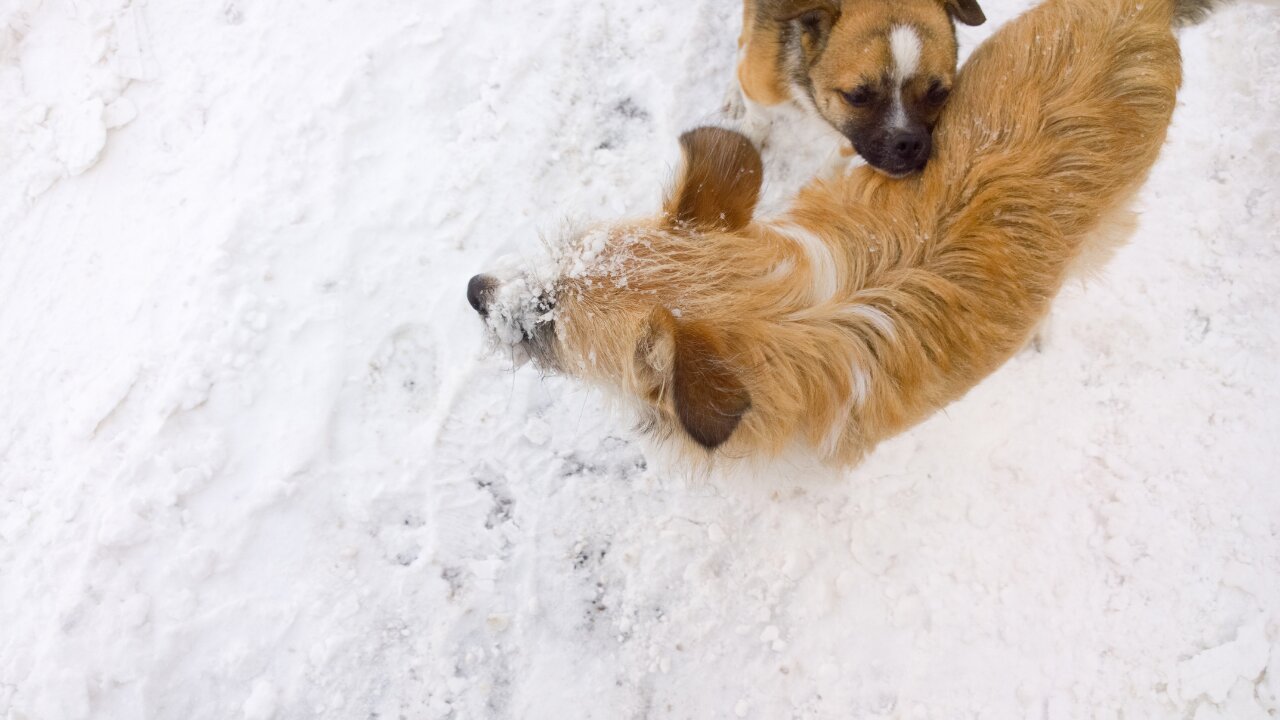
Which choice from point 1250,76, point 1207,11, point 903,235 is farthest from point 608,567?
point 1250,76

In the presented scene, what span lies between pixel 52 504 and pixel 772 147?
4.21 m

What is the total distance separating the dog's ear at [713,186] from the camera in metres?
2.59

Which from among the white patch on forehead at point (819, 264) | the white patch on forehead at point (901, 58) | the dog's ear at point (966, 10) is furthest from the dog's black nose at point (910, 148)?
the dog's ear at point (966, 10)

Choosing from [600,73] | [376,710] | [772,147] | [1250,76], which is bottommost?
[376,710]

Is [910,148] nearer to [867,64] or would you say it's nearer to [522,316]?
[867,64]

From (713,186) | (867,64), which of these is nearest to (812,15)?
(867,64)

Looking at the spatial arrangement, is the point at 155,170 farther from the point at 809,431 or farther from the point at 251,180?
the point at 809,431

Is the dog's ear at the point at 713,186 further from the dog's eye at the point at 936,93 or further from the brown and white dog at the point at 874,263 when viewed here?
the dog's eye at the point at 936,93

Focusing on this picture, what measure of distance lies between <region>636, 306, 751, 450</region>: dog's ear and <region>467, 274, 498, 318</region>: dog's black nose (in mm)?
678

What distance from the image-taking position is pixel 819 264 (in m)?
2.46

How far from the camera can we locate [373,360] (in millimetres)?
3648

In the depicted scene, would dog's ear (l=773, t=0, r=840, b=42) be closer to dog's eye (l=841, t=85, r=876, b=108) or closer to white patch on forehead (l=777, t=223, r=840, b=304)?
dog's eye (l=841, t=85, r=876, b=108)

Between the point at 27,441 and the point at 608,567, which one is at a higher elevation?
the point at 27,441

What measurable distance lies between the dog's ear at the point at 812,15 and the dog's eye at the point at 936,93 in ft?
1.93
